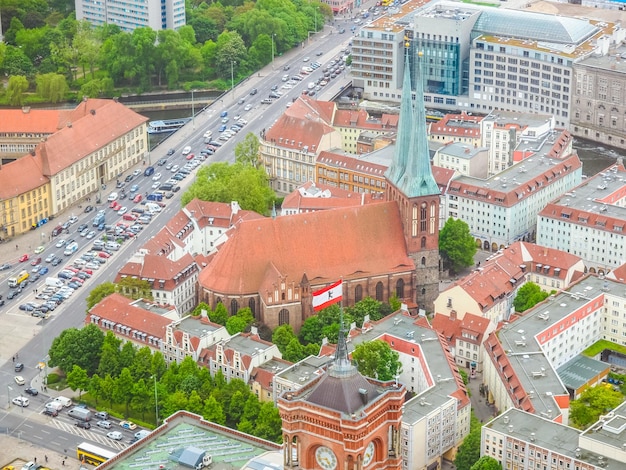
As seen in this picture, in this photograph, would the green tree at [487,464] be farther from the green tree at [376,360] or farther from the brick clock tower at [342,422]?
the brick clock tower at [342,422]

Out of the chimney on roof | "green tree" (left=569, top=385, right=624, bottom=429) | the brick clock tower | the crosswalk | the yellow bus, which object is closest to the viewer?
the brick clock tower

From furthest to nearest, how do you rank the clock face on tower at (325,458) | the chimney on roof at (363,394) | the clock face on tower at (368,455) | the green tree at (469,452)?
the green tree at (469,452), the clock face on tower at (325,458), the clock face on tower at (368,455), the chimney on roof at (363,394)

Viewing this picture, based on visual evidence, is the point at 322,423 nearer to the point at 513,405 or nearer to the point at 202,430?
the point at 202,430

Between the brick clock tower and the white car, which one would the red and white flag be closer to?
the brick clock tower

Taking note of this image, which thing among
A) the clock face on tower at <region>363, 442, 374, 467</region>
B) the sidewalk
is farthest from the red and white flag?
the sidewalk

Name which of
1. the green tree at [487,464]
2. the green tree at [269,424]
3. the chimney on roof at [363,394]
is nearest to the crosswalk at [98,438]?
the green tree at [269,424]

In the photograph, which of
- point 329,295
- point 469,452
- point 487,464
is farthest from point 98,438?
point 329,295

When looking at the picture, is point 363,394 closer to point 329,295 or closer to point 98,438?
point 329,295
